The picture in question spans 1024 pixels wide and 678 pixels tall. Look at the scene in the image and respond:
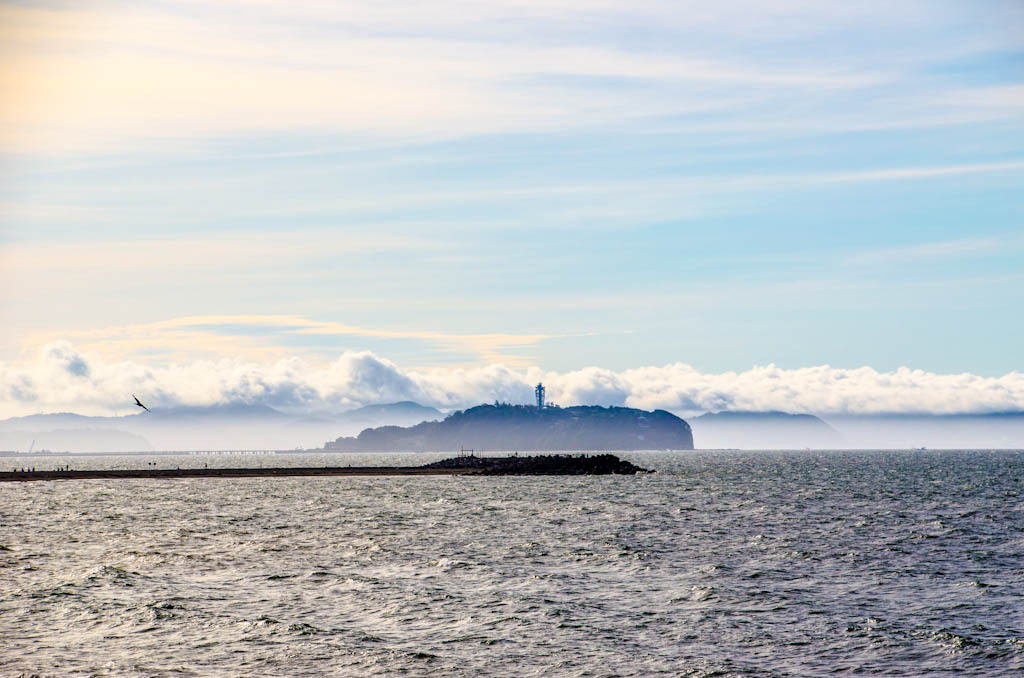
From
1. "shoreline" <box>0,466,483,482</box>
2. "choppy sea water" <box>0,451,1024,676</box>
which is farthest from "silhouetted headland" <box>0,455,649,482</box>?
"choppy sea water" <box>0,451,1024,676</box>

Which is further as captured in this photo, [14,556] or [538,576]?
[14,556]

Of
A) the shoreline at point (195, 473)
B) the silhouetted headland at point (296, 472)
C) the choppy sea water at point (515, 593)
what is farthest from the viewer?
the silhouetted headland at point (296, 472)

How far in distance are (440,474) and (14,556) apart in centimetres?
13855

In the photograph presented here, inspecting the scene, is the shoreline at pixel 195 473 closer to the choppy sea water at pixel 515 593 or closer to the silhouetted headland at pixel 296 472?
the silhouetted headland at pixel 296 472

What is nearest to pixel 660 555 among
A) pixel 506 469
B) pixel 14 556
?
pixel 14 556

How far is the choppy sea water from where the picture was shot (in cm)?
3347

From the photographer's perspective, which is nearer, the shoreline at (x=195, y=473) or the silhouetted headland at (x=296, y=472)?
the shoreline at (x=195, y=473)

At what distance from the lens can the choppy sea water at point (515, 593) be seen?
33469 mm

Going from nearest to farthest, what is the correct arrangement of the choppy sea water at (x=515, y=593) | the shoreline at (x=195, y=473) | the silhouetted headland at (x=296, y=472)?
the choppy sea water at (x=515, y=593) → the shoreline at (x=195, y=473) → the silhouetted headland at (x=296, y=472)

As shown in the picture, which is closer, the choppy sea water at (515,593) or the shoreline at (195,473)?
the choppy sea water at (515,593)

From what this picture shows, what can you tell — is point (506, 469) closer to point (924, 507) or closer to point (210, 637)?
point (924, 507)

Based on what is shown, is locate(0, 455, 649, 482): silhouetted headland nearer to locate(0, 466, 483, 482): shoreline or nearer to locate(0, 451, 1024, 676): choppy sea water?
locate(0, 466, 483, 482): shoreline

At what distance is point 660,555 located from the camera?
192 ft

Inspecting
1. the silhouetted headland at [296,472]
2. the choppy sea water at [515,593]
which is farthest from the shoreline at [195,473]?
the choppy sea water at [515,593]
